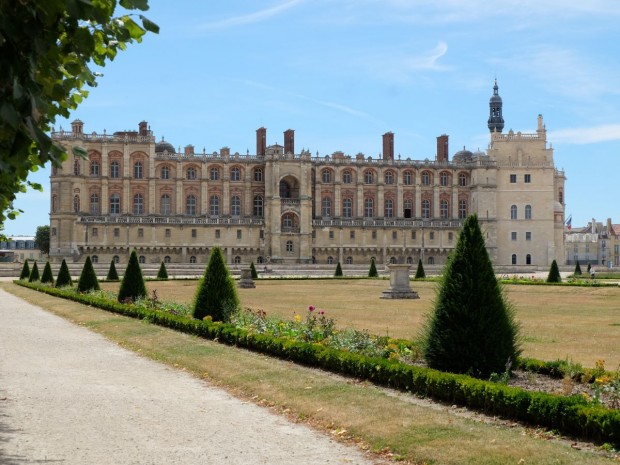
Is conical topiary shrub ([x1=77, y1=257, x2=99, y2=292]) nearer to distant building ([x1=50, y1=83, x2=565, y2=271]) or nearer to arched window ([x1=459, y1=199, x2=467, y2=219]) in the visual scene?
distant building ([x1=50, y1=83, x2=565, y2=271])

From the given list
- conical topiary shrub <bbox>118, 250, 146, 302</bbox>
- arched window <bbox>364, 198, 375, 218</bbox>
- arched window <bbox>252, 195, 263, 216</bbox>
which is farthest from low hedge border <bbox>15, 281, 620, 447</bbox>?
arched window <bbox>364, 198, 375, 218</bbox>

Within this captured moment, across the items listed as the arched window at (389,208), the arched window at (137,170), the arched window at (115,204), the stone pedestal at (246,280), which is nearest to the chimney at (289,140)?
the arched window at (389,208)

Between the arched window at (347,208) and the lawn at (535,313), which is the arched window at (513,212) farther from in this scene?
the lawn at (535,313)

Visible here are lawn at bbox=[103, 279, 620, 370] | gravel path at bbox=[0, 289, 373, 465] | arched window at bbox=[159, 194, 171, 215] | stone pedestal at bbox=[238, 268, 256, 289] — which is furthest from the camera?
arched window at bbox=[159, 194, 171, 215]

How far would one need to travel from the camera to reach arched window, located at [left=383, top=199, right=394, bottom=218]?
81.1 metres

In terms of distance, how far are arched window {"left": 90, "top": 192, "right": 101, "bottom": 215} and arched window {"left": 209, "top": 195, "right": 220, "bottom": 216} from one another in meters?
10.6

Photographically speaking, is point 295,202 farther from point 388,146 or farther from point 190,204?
point 388,146

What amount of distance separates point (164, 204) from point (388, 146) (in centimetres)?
2353

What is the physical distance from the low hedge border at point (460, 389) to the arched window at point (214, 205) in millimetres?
62688

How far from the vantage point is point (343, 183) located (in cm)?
7988

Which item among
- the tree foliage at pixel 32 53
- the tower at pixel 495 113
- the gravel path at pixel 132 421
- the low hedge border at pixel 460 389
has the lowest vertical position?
the gravel path at pixel 132 421

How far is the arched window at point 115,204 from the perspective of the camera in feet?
245

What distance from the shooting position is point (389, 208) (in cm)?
8119

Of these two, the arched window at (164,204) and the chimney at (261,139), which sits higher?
the chimney at (261,139)
